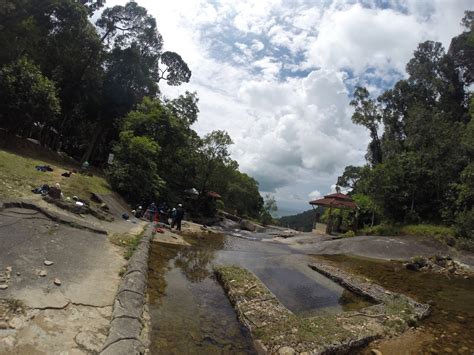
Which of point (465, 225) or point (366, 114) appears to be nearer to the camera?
point (465, 225)

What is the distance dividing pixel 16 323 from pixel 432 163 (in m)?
30.2

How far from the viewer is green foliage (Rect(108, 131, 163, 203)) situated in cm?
2394

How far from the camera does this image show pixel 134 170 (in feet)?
80.7

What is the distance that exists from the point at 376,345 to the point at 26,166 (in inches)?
760

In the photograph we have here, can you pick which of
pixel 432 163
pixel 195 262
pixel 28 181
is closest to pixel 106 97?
pixel 28 181

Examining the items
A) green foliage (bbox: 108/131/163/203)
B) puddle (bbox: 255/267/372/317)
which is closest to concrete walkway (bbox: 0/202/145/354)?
puddle (bbox: 255/267/372/317)

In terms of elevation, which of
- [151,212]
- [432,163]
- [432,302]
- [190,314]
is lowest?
[190,314]

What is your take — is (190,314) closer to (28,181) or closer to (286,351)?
(286,351)

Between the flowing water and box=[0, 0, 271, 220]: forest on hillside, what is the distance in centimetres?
1286

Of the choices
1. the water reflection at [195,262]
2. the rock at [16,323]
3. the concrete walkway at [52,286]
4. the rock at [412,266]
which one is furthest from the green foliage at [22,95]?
the rock at [412,266]

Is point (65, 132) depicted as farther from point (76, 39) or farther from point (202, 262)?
point (202, 262)

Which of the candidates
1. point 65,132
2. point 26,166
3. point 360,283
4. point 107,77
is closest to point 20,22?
point 107,77

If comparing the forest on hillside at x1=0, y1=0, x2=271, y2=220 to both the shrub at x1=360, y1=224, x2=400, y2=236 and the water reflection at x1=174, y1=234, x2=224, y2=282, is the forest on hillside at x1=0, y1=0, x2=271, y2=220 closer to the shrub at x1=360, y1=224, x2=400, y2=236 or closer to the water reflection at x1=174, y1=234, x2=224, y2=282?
the water reflection at x1=174, y1=234, x2=224, y2=282

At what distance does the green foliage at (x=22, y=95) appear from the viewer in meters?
22.6
